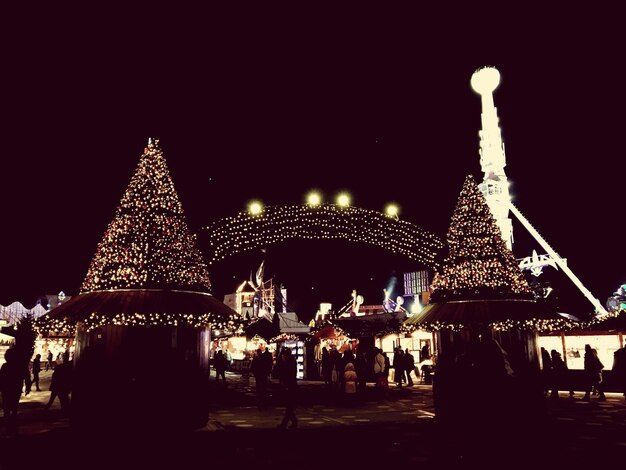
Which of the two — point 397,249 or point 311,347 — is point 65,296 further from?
point 397,249

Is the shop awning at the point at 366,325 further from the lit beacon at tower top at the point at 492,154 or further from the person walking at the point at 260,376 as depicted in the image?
the lit beacon at tower top at the point at 492,154

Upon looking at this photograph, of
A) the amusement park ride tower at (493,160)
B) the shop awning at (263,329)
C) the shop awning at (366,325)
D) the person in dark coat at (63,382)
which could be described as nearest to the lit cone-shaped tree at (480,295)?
the shop awning at (366,325)

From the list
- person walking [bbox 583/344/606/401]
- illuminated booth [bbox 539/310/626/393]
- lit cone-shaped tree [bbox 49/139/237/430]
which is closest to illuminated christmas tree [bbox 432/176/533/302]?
person walking [bbox 583/344/606/401]

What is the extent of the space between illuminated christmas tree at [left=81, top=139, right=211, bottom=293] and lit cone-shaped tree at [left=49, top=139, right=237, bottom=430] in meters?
0.02

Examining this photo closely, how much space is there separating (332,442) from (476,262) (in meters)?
8.15

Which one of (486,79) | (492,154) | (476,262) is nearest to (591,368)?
(476,262)

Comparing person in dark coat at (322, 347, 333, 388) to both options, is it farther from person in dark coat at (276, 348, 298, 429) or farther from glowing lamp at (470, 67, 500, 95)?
glowing lamp at (470, 67, 500, 95)

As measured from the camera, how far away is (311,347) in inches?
1172

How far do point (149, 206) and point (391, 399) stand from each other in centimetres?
1007

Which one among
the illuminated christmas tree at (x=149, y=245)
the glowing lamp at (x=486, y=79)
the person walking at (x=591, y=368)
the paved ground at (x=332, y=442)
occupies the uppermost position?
the glowing lamp at (x=486, y=79)

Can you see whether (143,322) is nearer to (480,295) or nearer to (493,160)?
(480,295)

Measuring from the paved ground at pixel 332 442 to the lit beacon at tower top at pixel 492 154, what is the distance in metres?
44.7

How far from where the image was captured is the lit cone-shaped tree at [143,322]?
10.6 m

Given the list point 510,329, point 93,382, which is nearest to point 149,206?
point 93,382
